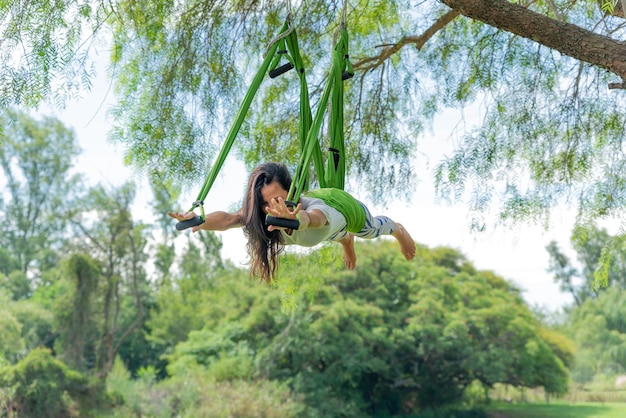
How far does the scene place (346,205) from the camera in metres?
2.17

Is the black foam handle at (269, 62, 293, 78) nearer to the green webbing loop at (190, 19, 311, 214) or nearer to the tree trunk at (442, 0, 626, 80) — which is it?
the green webbing loop at (190, 19, 311, 214)

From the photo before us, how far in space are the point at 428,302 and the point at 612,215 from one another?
546cm

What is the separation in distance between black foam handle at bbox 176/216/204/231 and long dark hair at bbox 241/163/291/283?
21cm

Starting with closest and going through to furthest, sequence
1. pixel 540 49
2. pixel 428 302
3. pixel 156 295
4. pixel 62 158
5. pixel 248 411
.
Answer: pixel 540 49
pixel 248 411
pixel 428 302
pixel 156 295
pixel 62 158

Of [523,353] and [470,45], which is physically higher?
[470,45]

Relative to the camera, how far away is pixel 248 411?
8086mm

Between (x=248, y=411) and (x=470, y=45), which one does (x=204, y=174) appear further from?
(x=248, y=411)

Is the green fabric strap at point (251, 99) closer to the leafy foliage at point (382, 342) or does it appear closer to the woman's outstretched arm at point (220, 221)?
the woman's outstretched arm at point (220, 221)

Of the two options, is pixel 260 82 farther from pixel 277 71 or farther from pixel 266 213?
pixel 266 213

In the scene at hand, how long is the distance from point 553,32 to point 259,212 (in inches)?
42.3

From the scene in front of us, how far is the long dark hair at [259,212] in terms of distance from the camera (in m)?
2.20

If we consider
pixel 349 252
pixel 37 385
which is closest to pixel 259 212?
pixel 349 252

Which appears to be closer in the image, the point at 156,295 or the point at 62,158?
the point at 156,295

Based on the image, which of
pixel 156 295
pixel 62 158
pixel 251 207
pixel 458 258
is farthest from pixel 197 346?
pixel 251 207
